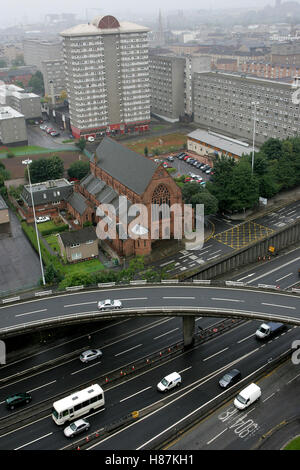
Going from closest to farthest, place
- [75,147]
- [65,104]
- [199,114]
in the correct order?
[75,147] → [199,114] → [65,104]

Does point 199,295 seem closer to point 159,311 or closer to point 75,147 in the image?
point 159,311

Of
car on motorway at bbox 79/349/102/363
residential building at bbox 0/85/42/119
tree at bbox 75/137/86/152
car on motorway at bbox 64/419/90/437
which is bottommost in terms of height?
car on motorway at bbox 64/419/90/437

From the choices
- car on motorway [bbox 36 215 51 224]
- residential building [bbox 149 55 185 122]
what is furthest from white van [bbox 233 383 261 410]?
residential building [bbox 149 55 185 122]

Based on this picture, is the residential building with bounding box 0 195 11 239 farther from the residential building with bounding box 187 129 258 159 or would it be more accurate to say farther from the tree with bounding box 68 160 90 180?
the residential building with bounding box 187 129 258 159

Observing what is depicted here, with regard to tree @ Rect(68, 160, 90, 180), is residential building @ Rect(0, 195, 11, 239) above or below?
below

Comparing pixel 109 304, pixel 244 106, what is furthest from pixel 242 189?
pixel 244 106

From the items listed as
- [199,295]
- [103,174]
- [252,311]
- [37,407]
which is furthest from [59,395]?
[103,174]

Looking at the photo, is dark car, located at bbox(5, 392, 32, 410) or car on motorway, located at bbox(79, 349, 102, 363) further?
car on motorway, located at bbox(79, 349, 102, 363)
